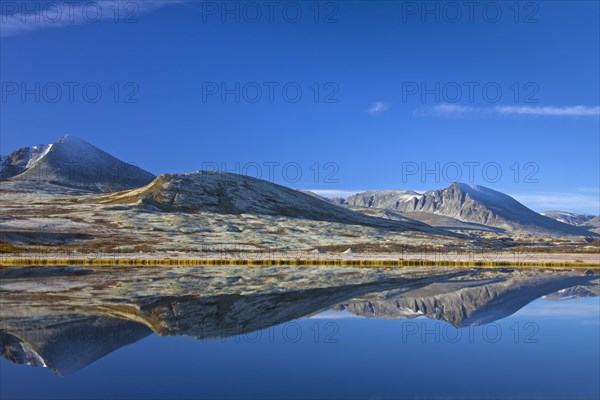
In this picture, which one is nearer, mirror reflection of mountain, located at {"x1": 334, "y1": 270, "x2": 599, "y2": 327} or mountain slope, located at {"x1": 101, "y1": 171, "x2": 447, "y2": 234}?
mirror reflection of mountain, located at {"x1": 334, "y1": 270, "x2": 599, "y2": 327}

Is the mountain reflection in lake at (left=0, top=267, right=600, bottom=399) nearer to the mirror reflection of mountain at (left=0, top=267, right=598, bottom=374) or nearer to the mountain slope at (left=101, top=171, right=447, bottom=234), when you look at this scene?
the mirror reflection of mountain at (left=0, top=267, right=598, bottom=374)

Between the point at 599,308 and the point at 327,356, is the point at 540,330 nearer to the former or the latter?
the point at 599,308

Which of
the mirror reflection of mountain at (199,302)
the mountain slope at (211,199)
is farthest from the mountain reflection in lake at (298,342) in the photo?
the mountain slope at (211,199)

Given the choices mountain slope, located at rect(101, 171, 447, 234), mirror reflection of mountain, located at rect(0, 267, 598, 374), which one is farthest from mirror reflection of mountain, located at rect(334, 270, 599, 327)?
mountain slope, located at rect(101, 171, 447, 234)

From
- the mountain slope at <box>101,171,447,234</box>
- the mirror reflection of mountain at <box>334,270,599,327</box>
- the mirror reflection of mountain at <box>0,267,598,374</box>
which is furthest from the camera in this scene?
the mountain slope at <box>101,171,447,234</box>

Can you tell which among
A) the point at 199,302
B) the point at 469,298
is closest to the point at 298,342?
the point at 199,302

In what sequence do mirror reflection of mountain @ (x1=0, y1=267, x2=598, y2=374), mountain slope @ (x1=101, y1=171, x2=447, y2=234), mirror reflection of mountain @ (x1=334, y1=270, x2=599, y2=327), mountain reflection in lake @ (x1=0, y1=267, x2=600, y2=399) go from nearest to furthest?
1. mountain reflection in lake @ (x1=0, y1=267, x2=600, y2=399)
2. mirror reflection of mountain @ (x1=0, y1=267, x2=598, y2=374)
3. mirror reflection of mountain @ (x1=334, y1=270, x2=599, y2=327)
4. mountain slope @ (x1=101, y1=171, x2=447, y2=234)

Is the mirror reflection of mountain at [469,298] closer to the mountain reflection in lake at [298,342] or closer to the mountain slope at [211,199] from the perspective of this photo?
the mountain reflection in lake at [298,342]

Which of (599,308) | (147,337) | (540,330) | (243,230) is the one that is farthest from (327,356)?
(243,230)
